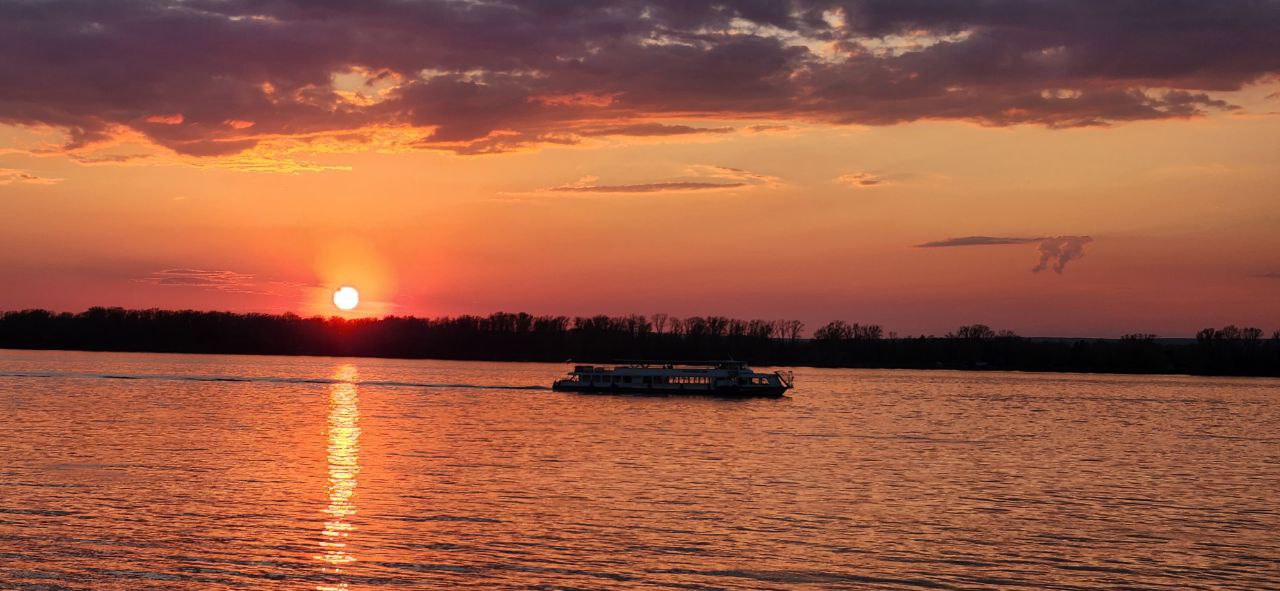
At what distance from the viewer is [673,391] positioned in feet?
585

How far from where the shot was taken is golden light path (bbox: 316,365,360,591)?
41031mm

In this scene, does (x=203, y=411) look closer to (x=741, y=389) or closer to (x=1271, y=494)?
(x=741, y=389)

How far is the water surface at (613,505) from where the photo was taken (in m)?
40.0

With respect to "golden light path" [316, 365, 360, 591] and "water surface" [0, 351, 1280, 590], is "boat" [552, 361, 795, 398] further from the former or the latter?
"golden light path" [316, 365, 360, 591]

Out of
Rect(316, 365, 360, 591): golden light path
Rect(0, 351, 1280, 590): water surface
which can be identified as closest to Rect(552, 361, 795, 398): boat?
Rect(0, 351, 1280, 590): water surface

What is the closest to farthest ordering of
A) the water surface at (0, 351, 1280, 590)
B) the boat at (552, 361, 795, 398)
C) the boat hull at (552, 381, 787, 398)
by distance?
the water surface at (0, 351, 1280, 590) → the boat hull at (552, 381, 787, 398) → the boat at (552, 361, 795, 398)

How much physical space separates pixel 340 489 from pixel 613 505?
1491 cm

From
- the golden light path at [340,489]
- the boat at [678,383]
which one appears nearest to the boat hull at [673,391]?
the boat at [678,383]

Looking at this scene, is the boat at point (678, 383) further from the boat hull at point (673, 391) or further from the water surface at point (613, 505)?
the water surface at point (613, 505)

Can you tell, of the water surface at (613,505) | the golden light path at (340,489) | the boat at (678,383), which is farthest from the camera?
the boat at (678,383)

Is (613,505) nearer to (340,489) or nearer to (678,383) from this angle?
(340,489)

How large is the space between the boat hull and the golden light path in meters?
59.8

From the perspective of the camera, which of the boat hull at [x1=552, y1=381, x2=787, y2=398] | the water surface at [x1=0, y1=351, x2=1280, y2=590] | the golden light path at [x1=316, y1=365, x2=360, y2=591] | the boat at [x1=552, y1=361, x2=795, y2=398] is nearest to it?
the water surface at [x1=0, y1=351, x2=1280, y2=590]

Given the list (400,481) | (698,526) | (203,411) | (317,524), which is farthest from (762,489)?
(203,411)
